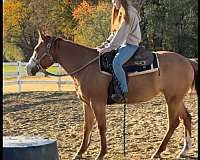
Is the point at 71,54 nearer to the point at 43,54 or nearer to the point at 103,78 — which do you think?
the point at 43,54

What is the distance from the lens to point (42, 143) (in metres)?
3.98

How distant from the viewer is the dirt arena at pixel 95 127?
6.31 metres

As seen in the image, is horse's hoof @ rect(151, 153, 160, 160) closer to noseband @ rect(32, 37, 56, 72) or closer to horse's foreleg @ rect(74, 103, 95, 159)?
horse's foreleg @ rect(74, 103, 95, 159)

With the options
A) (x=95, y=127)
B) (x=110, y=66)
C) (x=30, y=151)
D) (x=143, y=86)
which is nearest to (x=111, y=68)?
(x=110, y=66)

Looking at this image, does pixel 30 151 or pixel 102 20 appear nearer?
pixel 30 151

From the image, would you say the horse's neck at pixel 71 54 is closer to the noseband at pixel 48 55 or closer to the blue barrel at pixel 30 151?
the noseband at pixel 48 55

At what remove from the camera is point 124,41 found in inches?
235

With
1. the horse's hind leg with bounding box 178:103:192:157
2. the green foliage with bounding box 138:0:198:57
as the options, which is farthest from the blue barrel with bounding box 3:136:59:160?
the green foliage with bounding box 138:0:198:57

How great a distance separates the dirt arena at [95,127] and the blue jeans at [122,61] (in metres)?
0.95

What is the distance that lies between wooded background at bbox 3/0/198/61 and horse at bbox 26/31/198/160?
21.5 metres

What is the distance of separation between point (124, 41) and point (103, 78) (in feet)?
1.83

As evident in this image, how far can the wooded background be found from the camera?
29406 millimetres

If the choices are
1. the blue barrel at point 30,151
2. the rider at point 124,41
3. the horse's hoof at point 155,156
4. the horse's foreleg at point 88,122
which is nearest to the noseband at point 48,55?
the rider at point 124,41

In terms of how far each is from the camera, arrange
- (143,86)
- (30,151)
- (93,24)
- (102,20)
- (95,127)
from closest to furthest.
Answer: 1. (30,151)
2. (143,86)
3. (95,127)
4. (102,20)
5. (93,24)
